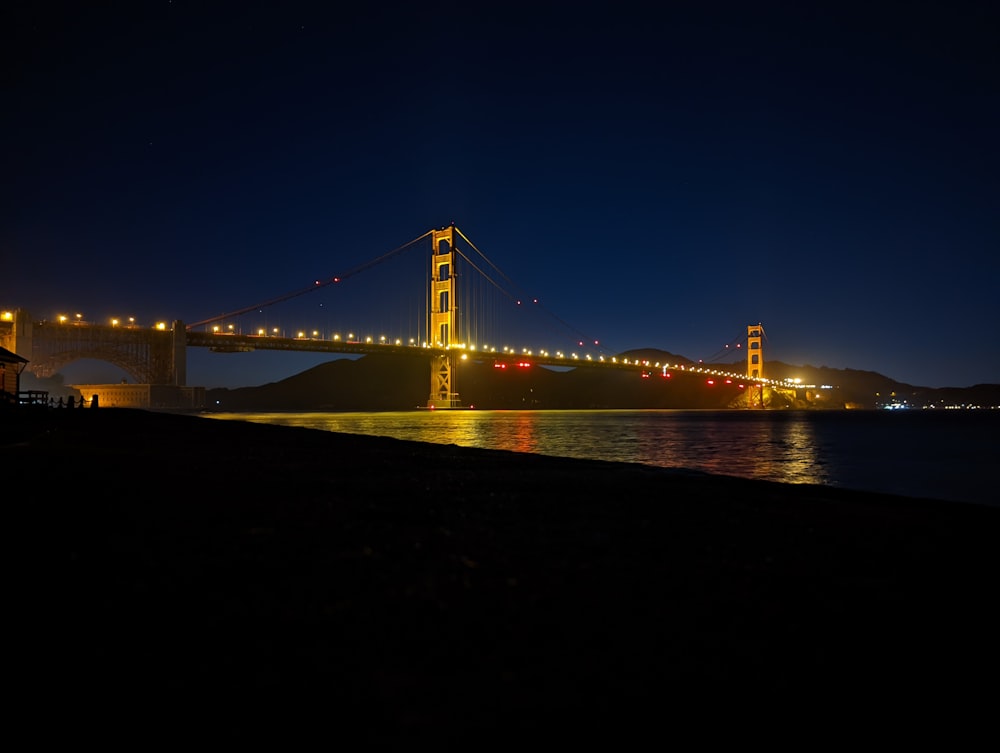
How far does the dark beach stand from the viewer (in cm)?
187

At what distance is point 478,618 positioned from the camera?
8.70 ft

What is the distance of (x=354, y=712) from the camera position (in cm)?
181

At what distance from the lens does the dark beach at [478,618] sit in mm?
1871

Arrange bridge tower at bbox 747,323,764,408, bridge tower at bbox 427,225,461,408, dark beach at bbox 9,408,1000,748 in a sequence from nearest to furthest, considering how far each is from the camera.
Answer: dark beach at bbox 9,408,1000,748, bridge tower at bbox 427,225,461,408, bridge tower at bbox 747,323,764,408

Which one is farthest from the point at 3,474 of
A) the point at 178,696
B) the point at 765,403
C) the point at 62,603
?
the point at 765,403

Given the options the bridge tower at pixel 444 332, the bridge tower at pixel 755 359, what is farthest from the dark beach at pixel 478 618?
the bridge tower at pixel 755 359

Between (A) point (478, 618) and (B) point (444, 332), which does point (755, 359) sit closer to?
(B) point (444, 332)

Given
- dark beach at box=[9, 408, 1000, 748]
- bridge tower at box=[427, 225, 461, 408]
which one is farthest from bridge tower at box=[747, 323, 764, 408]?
dark beach at box=[9, 408, 1000, 748]

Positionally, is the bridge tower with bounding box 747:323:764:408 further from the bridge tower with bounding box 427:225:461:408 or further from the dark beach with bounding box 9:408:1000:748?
the dark beach with bounding box 9:408:1000:748

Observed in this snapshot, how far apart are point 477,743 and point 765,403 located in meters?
128

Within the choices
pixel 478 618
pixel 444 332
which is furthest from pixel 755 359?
pixel 478 618

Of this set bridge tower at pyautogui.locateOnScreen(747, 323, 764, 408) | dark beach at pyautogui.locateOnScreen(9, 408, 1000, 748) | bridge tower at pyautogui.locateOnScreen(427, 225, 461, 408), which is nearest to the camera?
dark beach at pyautogui.locateOnScreen(9, 408, 1000, 748)

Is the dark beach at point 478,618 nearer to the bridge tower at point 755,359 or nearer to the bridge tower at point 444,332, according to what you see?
the bridge tower at point 444,332

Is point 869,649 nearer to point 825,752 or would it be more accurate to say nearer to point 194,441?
point 825,752
